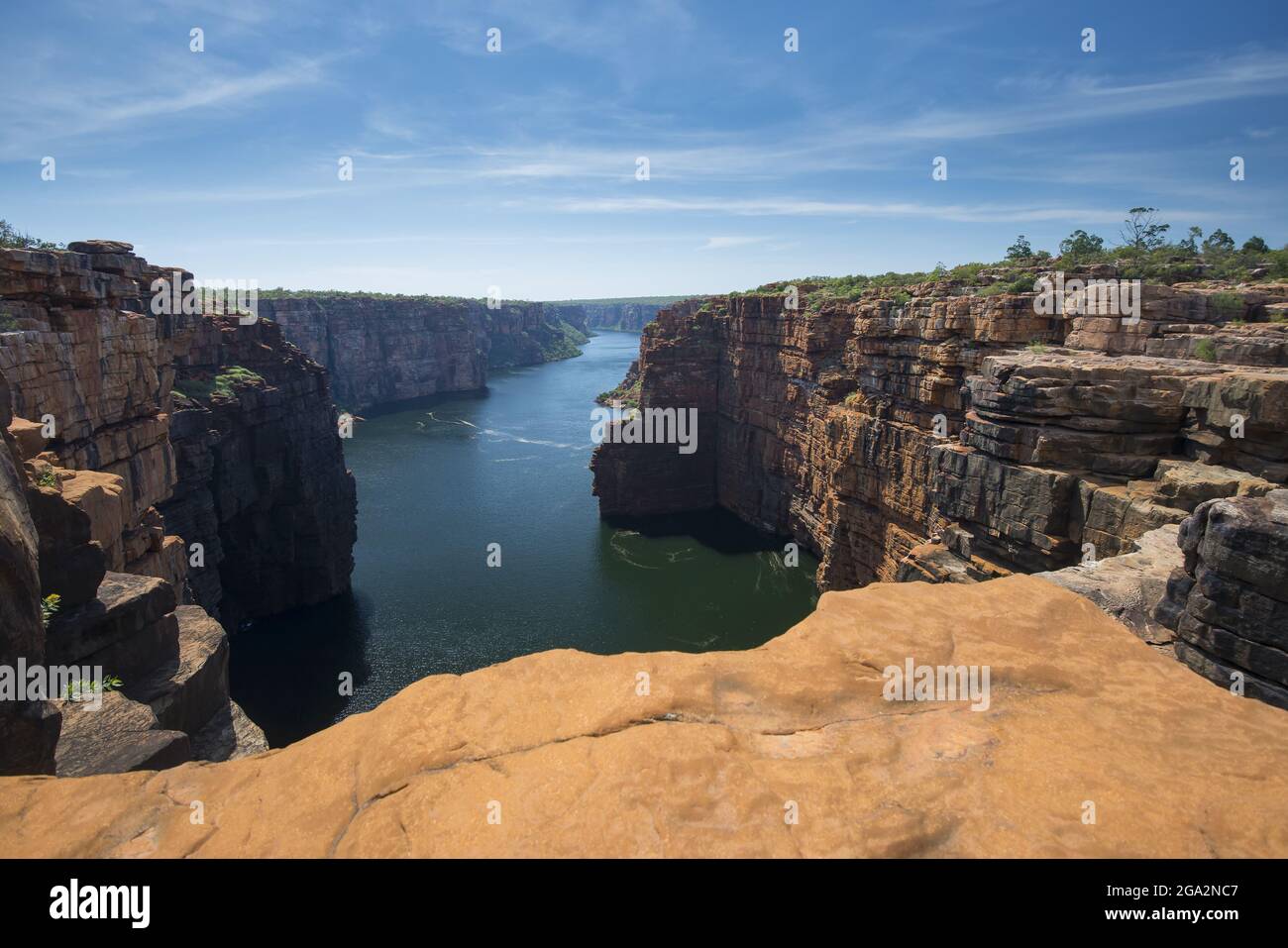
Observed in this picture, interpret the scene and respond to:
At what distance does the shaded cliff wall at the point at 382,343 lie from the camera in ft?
339

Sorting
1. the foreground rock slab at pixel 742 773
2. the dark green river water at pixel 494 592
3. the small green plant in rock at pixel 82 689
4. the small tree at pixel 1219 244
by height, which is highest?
the small tree at pixel 1219 244

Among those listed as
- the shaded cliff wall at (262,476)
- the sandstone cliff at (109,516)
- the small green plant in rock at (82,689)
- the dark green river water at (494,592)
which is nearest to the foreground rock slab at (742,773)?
the sandstone cliff at (109,516)

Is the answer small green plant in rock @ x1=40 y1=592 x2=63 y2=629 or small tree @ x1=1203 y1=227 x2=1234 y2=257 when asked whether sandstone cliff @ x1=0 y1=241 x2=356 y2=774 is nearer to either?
small green plant in rock @ x1=40 y1=592 x2=63 y2=629

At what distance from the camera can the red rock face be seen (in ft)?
41.8

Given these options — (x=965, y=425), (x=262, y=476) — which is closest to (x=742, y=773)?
(x=965, y=425)

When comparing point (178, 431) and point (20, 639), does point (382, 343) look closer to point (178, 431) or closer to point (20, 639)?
point (178, 431)

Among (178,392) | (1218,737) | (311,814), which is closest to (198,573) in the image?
(178,392)

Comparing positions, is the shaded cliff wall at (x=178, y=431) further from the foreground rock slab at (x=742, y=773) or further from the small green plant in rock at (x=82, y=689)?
the foreground rock slab at (x=742, y=773)

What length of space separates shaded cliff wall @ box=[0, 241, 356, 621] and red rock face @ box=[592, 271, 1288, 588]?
734 inches

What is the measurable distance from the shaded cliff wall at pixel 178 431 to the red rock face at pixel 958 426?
18.7m

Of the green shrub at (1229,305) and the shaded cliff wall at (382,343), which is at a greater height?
the shaded cliff wall at (382,343)

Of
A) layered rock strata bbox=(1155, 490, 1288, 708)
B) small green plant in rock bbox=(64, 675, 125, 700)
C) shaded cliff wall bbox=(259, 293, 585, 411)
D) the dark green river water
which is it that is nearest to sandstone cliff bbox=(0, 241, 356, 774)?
small green plant in rock bbox=(64, 675, 125, 700)

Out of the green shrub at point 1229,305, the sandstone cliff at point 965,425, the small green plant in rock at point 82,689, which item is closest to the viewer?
the small green plant in rock at point 82,689
